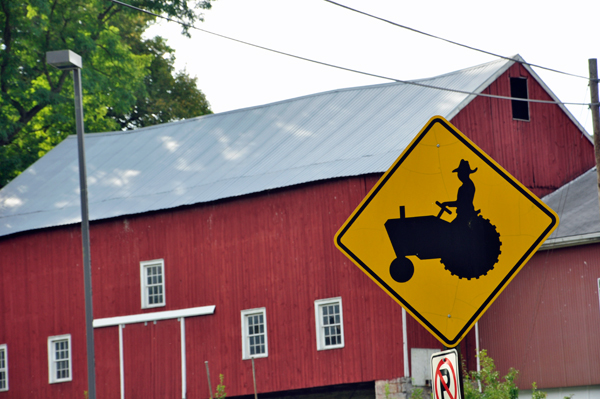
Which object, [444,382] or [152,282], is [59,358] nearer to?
[152,282]

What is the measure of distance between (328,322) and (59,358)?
9.63m

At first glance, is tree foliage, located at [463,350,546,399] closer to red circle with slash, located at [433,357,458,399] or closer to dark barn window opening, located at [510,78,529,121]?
dark barn window opening, located at [510,78,529,121]

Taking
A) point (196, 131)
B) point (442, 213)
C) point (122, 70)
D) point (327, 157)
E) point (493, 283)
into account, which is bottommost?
point (493, 283)

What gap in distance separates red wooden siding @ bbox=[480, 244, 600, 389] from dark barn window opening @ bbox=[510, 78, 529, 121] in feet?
18.9

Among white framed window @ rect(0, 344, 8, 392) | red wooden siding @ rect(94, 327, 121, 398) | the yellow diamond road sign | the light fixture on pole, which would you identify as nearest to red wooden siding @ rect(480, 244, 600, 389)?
red wooden siding @ rect(94, 327, 121, 398)

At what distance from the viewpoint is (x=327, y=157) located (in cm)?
2588

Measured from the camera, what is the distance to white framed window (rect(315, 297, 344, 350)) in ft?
79.6

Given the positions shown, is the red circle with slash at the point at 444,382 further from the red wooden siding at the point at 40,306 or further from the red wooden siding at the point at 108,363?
the red wooden siding at the point at 40,306

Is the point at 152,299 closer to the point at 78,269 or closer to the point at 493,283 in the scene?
the point at 78,269

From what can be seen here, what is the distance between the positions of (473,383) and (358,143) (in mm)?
7779

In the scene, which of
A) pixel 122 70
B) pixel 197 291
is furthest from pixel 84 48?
pixel 197 291

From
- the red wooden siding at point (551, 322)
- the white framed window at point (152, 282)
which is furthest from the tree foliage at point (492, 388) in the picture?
the white framed window at point (152, 282)

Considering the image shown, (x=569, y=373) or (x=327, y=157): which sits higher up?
(x=327, y=157)

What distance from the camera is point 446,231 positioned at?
4.58m
